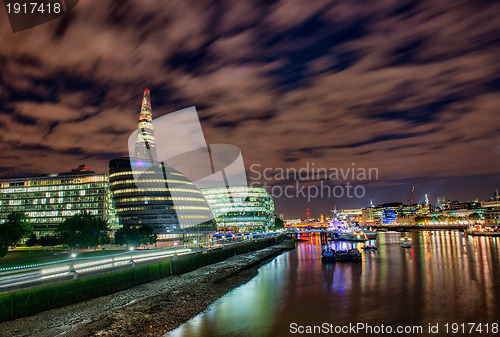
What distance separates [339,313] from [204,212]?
104 meters

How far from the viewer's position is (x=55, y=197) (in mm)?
140500

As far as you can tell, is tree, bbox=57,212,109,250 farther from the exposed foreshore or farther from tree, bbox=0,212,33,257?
the exposed foreshore

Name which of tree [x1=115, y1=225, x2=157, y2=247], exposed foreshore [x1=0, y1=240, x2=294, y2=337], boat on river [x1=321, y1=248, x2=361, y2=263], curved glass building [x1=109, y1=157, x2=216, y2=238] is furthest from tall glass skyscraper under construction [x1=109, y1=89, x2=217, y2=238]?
exposed foreshore [x1=0, y1=240, x2=294, y2=337]

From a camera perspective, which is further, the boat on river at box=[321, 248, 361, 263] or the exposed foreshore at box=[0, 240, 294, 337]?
the boat on river at box=[321, 248, 361, 263]

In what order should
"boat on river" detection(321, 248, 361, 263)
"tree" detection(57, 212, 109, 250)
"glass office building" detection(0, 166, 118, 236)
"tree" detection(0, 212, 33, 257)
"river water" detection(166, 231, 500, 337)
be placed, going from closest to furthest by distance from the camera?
"river water" detection(166, 231, 500, 337) → "tree" detection(0, 212, 33, 257) → "boat on river" detection(321, 248, 361, 263) → "tree" detection(57, 212, 109, 250) → "glass office building" detection(0, 166, 118, 236)

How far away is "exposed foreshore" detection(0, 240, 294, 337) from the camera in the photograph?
60.6ft

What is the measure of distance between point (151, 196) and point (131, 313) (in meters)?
93.1

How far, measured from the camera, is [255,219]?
172 m

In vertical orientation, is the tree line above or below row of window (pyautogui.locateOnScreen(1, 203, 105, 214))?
below

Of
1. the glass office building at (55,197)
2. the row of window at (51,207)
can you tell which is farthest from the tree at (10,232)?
the row of window at (51,207)

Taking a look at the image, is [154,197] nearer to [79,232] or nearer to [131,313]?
[79,232]

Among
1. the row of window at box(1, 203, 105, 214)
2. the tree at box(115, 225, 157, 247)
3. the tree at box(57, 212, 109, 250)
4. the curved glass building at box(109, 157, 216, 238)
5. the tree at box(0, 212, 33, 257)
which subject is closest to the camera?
the tree at box(0, 212, 33, 257)

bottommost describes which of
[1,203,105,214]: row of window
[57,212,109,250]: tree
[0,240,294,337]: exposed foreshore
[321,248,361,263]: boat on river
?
[321,248,361,263]: boat on river

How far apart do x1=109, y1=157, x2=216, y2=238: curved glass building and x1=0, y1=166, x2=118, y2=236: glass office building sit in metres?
26.2
